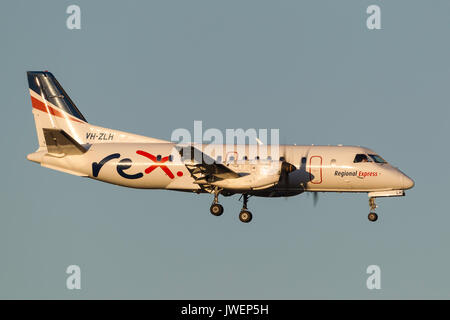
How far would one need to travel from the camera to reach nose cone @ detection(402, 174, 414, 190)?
42969 mm

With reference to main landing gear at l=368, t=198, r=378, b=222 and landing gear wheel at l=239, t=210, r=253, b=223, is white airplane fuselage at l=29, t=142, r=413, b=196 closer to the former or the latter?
main landing gear at l=368, t=198, r=378, b=222

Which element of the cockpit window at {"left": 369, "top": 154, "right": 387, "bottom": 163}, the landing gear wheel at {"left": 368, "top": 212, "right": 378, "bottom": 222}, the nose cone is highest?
the cockpit window at {"left": 369, "top": 154, "right": 387, "bottom": 163}

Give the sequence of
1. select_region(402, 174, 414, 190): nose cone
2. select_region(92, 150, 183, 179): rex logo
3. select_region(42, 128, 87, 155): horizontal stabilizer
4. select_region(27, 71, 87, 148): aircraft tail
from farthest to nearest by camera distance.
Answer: select_region(27, 71, 87, 148): aircraft tail
select_region(42, 128, 87, 155): horizontal stabilizer
select_region(92, 150, 183, 179): rex logo
select_region(402, 174, 414, 190): nose cone

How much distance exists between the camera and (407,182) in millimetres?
Answer: 42969

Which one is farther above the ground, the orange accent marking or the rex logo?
the orange accent marking

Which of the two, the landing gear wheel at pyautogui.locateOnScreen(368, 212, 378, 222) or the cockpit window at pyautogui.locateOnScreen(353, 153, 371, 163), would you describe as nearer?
the landing gear wheel at pyautogui.locateOnScreen(368, 212, 378, 222)

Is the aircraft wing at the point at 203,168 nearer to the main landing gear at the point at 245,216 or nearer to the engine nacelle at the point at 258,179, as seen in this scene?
the engine nacelle at the point at 258,179

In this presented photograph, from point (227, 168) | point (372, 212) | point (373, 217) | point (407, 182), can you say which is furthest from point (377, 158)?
point (227, 168)

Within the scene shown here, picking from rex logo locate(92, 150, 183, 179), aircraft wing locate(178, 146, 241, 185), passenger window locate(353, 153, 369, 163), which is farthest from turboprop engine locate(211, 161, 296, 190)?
passenger window locate(353, 153, 369, 163)

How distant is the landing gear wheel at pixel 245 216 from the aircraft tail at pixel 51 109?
372 inches

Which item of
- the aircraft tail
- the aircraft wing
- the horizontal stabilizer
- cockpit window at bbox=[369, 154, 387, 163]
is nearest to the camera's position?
the aircraft wing
